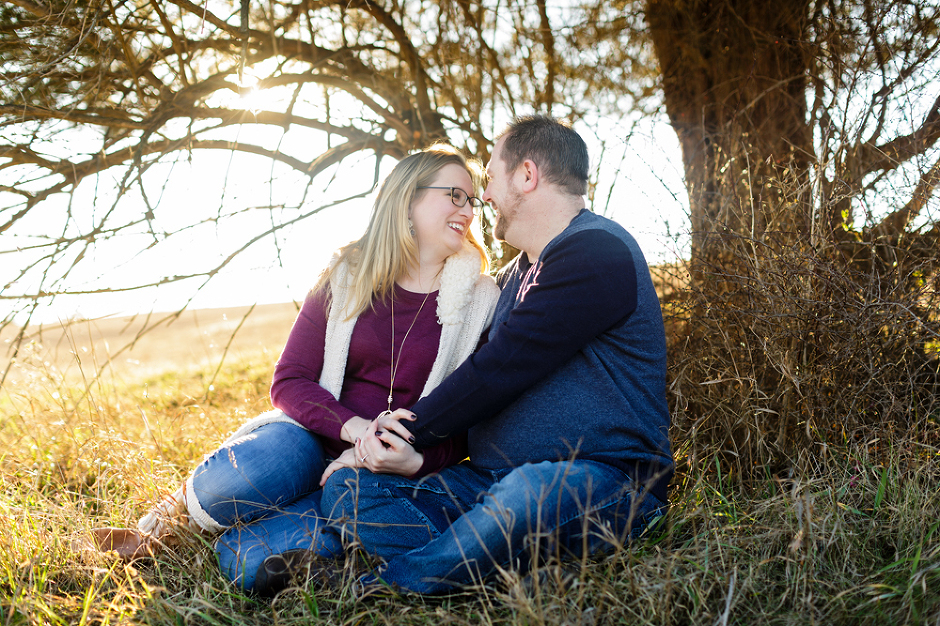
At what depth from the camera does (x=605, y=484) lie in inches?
71.0

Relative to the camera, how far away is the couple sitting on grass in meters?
1.78

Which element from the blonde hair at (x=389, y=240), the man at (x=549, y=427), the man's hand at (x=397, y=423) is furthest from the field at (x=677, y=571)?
the blonde hair at (x=389, y=240)

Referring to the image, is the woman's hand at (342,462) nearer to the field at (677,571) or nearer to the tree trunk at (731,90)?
the field at (677,571)

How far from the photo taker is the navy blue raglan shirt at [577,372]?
1851mm

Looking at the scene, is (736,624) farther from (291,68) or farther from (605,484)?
(291,68)

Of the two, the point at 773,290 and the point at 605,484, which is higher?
the point at 773,290

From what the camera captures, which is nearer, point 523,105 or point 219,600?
point 219,600

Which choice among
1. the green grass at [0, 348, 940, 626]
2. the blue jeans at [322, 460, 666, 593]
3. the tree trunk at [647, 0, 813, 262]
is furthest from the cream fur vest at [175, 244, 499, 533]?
the tree trunk at [647, 0, 813, 262]

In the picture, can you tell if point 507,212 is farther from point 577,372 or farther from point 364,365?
point 364,365

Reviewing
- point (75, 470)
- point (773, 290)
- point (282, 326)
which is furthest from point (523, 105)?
point (282, 326)

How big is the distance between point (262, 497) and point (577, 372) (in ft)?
3.68

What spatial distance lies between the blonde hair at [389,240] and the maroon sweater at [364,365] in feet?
0.23

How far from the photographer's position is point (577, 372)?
1918 mm

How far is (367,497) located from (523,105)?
2.71 meters
